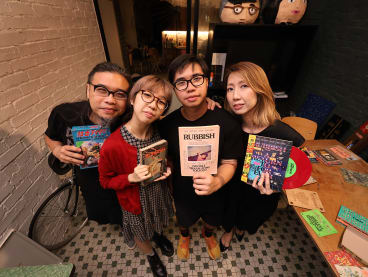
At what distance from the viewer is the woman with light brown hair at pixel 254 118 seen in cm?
116

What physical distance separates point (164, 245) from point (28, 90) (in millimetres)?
2002

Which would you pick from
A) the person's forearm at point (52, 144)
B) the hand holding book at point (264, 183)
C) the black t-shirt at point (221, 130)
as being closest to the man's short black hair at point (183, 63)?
the black t-shirt at point (221, 130)

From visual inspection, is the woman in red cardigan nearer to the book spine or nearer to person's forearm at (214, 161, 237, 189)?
person's forearm at (214, 161, 237, 189)

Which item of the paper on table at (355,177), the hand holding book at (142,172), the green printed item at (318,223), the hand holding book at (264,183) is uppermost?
the hand holding book at (142,172)

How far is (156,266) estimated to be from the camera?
5.44 ft

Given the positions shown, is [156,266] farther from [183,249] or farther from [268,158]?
[268,158]

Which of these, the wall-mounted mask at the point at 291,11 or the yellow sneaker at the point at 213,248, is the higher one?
the wall-mounted mask at the point at 291,11

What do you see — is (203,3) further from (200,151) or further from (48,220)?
(48,220)

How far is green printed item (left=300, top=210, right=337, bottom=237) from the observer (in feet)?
3.74

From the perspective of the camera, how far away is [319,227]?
1170 mm

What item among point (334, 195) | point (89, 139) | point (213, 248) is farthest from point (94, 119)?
point (334, 195)

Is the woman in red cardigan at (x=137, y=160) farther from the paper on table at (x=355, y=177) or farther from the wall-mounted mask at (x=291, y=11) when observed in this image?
the wall-mounted mask at (x=291, y=11)

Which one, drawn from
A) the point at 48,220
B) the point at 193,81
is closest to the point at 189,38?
the point at 193,81

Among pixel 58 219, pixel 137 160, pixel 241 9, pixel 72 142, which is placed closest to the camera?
pixel 137 160
